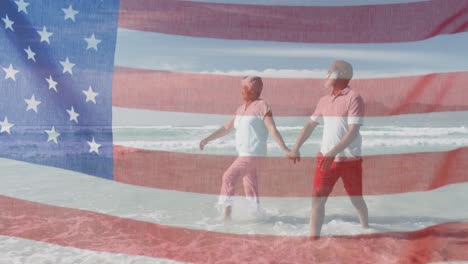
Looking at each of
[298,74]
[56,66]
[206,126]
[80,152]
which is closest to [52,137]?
[80,152]

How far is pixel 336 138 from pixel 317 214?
1.53 feet

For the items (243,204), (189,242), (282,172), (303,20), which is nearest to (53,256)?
(189,242)

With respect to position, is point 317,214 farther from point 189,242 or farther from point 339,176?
point 189,242

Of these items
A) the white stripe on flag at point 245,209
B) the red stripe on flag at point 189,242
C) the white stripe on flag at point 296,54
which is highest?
the white stripe on flag at point 296,54

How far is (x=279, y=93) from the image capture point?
101 inches

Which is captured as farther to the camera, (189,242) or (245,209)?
(245,209)

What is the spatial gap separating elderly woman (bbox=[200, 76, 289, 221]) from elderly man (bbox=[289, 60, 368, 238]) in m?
0.21

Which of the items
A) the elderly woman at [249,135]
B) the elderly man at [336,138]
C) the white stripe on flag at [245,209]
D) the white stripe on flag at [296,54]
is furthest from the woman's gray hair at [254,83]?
the white stripe on flag at [245,209]

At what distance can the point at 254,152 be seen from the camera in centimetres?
268

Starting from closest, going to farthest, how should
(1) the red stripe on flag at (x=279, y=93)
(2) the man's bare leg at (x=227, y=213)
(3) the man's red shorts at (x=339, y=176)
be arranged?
(1) the red stripe on flag at (x=279, y=93), (3) the man's red shorts at (x=339, y=176), (2) the man's bare leg at (x=227, y=213)

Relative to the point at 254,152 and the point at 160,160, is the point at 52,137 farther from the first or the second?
the point at 254,152

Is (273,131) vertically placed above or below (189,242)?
above

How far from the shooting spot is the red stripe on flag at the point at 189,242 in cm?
248
